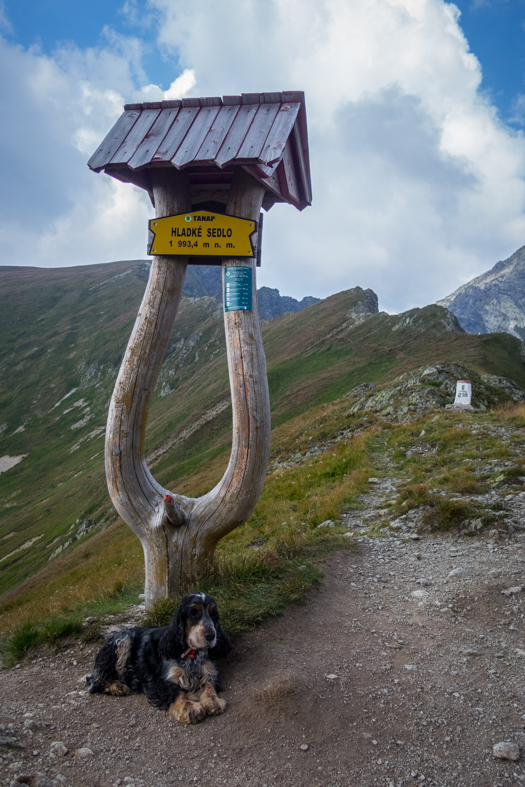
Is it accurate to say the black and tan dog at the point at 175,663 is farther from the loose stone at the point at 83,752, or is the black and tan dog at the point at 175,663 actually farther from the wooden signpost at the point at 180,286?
the wooden signpost at the point at 180,286

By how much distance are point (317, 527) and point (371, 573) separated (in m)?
2.72

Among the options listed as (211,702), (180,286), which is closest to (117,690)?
(211,702)

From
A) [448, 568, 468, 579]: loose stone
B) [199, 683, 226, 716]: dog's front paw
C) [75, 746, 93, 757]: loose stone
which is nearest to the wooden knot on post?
[199, 683, 226, 716]: dog's front paw

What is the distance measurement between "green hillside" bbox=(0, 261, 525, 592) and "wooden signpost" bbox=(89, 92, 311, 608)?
78.9 feet

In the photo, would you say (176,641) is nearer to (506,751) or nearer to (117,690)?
(117,690)

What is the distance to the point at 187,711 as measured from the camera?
3.91m

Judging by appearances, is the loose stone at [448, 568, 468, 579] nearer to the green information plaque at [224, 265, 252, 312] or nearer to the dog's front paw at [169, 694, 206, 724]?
the dog's front paw at [169, 694, 206, 724]

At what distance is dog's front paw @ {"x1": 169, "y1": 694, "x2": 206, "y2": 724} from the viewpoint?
153 inches

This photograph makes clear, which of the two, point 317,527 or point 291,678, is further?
point 317,527

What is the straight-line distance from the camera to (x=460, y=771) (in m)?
3.23

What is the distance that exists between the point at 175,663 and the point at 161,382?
116 metres

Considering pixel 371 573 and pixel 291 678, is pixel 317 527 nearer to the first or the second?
pixel 371 573

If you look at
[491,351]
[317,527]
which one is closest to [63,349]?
[491,351]

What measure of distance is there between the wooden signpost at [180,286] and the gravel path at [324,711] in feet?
4.97
